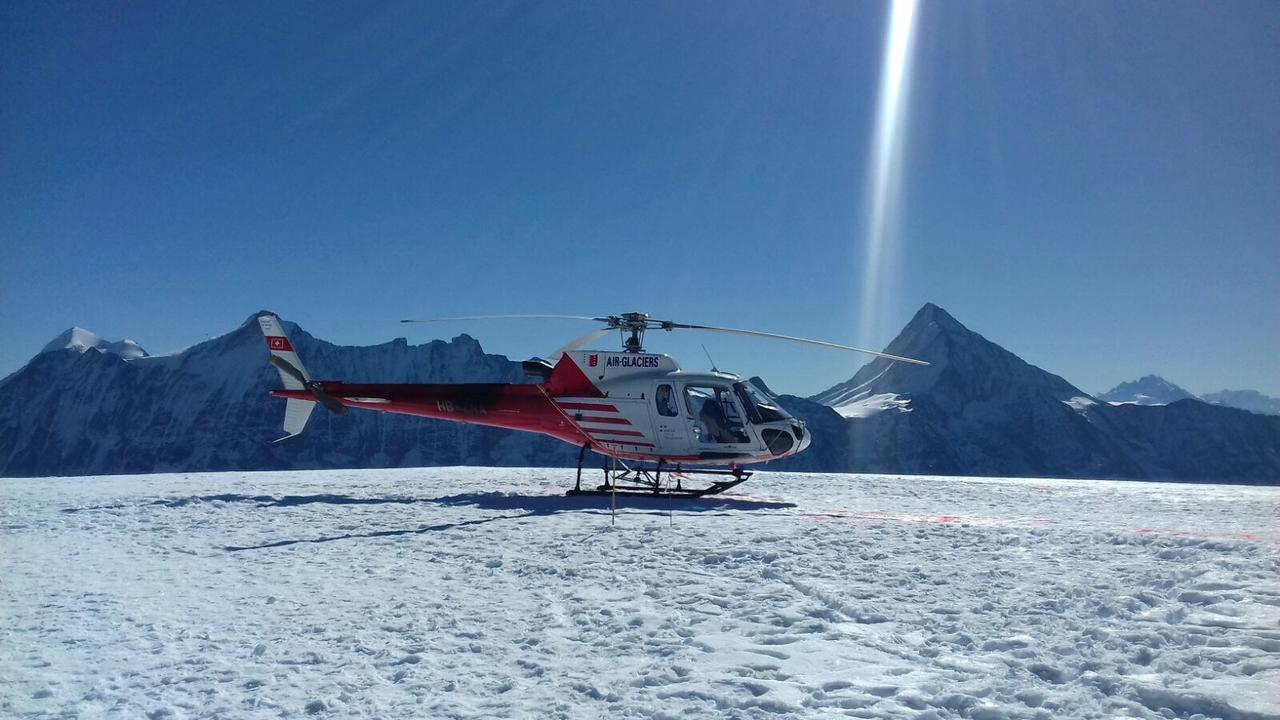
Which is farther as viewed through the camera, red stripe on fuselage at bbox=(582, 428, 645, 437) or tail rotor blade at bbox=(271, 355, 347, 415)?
tail rotor blade at bbox=(271, 355, 347, 415)

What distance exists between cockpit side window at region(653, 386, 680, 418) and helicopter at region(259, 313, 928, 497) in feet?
0.06

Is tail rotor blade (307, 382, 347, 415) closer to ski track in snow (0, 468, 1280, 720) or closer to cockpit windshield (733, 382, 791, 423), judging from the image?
ski track in snow (0, 468, 1280, 720)

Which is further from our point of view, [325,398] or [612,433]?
[325,398]

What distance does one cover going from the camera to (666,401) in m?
13.1

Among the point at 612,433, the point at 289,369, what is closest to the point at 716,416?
the point at 612,433

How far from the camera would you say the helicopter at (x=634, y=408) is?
12.8 metres

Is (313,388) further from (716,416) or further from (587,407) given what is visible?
(716,416)

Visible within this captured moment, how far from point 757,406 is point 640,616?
27.8ft

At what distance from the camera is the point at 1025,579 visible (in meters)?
5.63

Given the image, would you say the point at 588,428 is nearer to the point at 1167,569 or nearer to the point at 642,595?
the point at 642,595

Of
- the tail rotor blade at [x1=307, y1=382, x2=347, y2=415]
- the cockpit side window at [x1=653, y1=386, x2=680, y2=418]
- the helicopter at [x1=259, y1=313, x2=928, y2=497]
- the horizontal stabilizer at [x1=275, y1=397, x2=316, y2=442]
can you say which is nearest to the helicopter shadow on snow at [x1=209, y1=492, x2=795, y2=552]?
the helicopter at [x1=259, y1=313, x2=928, y2=497]

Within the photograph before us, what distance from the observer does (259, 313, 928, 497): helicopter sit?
12.8m

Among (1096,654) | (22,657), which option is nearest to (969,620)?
(1096,654)

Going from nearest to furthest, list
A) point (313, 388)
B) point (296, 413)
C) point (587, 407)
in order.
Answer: point (587, 407) → point (313, 388) → point (296, 413)
